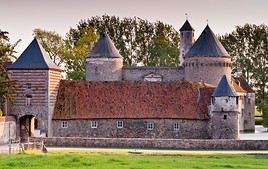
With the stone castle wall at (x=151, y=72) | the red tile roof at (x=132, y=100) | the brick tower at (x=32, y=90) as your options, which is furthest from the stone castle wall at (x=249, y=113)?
the brick tower at (x=32, y=90)

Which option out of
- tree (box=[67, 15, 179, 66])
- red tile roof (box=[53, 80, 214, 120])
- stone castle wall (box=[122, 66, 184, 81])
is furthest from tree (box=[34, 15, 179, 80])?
red tile roof (box=[53, 80, 214, 120])

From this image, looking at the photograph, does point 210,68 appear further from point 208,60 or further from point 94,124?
point 94,124

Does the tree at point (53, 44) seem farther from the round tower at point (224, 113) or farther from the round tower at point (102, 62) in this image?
the round tower at point (224, 113)

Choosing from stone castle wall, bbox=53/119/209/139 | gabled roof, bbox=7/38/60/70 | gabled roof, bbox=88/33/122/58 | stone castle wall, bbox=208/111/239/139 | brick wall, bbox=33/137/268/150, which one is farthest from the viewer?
gabled roof, bbox=88/33/122/58

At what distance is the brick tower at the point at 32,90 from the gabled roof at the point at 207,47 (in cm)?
2082

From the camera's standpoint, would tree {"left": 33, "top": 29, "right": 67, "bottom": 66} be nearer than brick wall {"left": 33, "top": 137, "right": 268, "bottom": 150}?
No

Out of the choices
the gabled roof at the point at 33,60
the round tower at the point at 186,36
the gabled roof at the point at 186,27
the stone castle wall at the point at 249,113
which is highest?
the gabled roof at the point at 186,27

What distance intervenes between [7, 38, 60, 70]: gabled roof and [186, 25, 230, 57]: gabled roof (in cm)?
2026

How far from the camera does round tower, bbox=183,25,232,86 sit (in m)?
73.4

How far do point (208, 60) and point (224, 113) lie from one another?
59.4 feet

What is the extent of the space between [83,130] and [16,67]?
6.50 m

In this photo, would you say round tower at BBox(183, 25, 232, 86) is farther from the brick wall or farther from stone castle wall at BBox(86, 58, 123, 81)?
the brick wall

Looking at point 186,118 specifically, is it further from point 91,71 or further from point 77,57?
point 77,57

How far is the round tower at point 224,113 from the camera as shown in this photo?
→ 5550 cm
